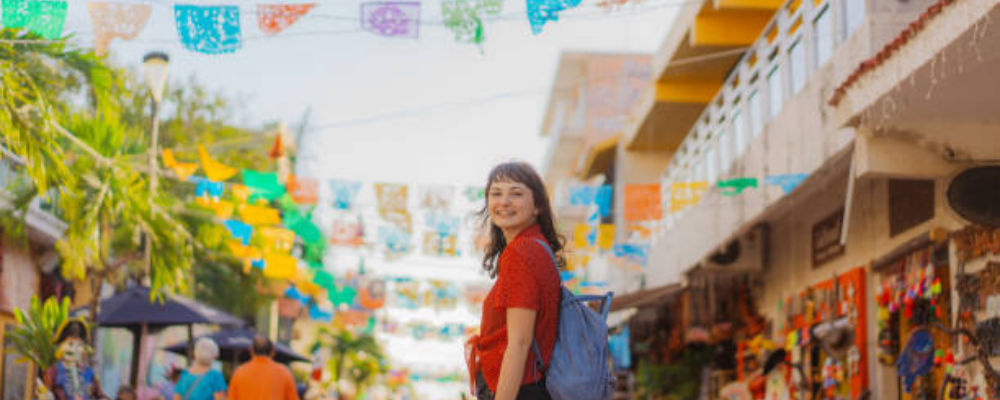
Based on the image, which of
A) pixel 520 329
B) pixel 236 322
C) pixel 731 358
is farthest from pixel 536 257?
pixel 731 358

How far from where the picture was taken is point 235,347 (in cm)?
1912

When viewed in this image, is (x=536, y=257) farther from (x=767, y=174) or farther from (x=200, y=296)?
(x=200, y=296)

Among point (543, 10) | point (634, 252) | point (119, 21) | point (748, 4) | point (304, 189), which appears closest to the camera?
point (119, 21)

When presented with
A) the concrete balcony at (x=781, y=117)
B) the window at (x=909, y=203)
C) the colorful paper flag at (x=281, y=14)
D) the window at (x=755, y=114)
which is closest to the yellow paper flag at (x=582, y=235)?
the concrete balcony at (x=781, y=117)

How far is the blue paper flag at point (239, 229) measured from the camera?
20766 mm

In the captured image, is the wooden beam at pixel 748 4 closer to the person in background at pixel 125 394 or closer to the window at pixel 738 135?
the window at pixel 738 135

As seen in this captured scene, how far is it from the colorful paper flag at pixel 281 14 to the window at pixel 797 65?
202 inches

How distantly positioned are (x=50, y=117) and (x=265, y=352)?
7.98 ft

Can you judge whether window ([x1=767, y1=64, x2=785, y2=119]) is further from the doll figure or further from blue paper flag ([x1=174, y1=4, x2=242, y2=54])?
the doll figure

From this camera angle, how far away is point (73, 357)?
12727mm

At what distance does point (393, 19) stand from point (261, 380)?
125 inches

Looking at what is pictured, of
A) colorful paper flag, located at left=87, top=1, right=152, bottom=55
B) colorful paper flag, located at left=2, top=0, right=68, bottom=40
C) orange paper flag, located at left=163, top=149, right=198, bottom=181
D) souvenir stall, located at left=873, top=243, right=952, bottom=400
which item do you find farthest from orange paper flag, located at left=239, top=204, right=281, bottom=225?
colorful paper flag, located at left=2, top=0, right=68, bottom=40

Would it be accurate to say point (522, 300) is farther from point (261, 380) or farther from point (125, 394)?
point (125, 394)

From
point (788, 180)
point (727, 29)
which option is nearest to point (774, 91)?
point (788, 180)
